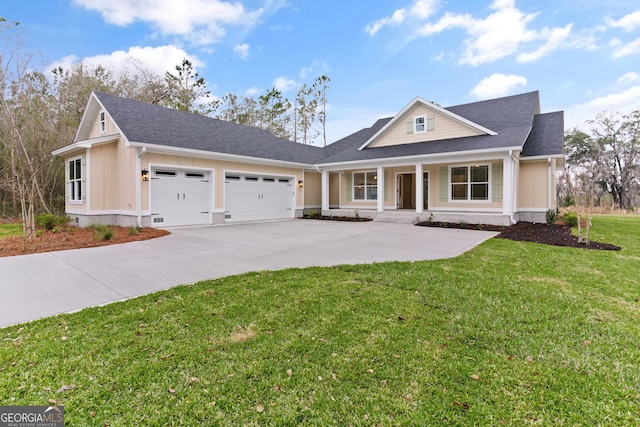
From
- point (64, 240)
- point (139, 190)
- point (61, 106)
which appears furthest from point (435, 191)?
point (61, 106)

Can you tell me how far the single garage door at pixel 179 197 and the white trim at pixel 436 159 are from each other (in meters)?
6.56

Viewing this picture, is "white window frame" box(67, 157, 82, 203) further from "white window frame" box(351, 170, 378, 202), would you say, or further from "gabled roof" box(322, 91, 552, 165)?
"white window frame" box(351, 170, 378, 202)

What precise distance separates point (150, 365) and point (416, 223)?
11.7m

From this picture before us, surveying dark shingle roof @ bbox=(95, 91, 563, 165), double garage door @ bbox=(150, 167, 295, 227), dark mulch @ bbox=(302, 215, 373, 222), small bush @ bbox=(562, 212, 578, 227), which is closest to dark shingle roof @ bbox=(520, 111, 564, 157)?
dark shingle roof @ bbox=(95, 91, 563, 165)

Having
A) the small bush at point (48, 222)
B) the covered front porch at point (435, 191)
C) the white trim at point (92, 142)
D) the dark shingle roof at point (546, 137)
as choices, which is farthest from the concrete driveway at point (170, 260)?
the dark shingle roof at point (546, 137)

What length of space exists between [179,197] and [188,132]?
3151 mm

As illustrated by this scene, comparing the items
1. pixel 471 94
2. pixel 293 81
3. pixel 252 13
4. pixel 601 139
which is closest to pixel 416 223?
pixel 252 13

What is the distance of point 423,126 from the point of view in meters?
14.8

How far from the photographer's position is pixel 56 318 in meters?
3.21

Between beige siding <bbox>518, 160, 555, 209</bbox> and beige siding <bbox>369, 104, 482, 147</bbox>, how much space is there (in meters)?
2.58

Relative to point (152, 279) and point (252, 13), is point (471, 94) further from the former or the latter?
point (152, 279)

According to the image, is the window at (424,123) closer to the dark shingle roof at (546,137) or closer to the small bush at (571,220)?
the dark shingle roof at (546,137)

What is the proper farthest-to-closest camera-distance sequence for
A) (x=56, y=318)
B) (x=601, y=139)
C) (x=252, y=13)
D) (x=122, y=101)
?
(x=601, y=139) < (x=252, y=13) < (x=122, y=101) < (x=56, y=318)

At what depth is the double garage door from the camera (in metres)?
11.0
